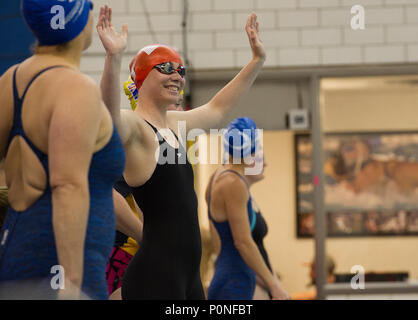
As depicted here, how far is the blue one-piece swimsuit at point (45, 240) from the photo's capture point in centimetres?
174

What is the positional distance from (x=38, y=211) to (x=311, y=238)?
722cm

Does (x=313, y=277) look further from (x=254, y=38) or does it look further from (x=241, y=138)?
(x=254, y=38)

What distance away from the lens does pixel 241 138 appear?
4230 mm

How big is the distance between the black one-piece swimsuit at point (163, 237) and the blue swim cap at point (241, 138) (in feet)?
5.18

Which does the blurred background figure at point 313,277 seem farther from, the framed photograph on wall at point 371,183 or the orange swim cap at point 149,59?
the orange swim cap at point 149,59

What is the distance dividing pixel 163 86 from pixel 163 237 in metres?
0.57

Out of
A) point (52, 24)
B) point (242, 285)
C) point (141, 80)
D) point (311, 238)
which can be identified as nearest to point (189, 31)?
point (311, 238)

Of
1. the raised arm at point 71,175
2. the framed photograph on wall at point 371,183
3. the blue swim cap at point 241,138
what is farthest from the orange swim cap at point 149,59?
the framed photograph on wall at point 371,183

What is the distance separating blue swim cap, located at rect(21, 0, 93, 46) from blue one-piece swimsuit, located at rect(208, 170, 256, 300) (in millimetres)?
2273

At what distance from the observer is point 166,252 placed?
2.56 meters

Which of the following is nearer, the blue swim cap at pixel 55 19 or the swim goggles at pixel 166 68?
the blue swim cap at pixel 55 19

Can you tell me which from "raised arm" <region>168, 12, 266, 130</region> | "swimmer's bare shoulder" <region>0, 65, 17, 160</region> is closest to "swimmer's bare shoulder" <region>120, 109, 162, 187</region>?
"raised arm" <region>168, 12, 266, 130</region>

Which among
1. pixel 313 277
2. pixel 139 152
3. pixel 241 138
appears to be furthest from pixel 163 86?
pixel 313 277
